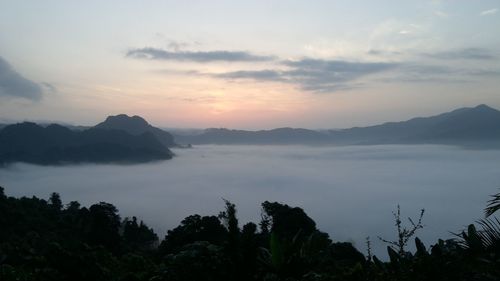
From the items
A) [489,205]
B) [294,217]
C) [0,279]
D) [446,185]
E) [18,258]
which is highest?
[489,205]

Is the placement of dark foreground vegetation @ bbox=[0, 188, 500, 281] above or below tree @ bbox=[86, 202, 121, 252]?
above

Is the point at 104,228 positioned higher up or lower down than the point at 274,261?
lower down

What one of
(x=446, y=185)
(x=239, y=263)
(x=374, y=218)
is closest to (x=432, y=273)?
(x=239, y=263)

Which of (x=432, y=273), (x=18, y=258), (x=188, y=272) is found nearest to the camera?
(x=432, y=273)

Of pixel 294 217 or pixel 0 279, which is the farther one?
pixel 294 217

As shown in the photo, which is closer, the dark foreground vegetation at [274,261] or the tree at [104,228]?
the dark foreground vegetation at [274,261]

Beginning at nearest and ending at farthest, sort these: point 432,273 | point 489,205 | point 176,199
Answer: point 489,205 → point 432,273 → point 176,199

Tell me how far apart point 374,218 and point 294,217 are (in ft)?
299

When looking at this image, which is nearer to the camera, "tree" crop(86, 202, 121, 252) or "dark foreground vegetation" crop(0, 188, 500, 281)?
"dark foreground vegetation" crop(0, 188, 500, 281)

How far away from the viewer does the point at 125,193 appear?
174 m

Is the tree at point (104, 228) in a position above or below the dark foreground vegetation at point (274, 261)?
below

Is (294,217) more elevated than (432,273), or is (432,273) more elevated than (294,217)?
(432,273)

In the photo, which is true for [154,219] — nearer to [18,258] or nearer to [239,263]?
[18,258]

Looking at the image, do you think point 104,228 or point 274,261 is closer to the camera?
point 274,261
